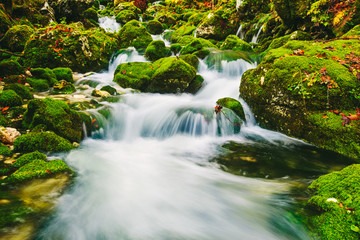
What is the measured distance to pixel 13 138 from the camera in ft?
12.2

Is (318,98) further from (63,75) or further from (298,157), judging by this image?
(63,75)

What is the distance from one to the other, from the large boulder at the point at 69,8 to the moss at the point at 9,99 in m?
13.8

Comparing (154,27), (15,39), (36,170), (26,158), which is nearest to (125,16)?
(154,27)

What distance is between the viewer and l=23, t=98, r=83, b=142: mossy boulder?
4.09 meters

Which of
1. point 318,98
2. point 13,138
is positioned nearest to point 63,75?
point 13,138

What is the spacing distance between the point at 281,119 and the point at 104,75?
9566 mm

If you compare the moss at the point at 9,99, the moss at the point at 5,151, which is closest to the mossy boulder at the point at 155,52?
the moss at the point at 9,99

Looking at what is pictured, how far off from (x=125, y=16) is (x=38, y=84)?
1723 cm

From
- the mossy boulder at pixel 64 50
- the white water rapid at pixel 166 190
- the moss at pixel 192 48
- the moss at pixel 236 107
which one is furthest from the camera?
the moss at pixel 192 48

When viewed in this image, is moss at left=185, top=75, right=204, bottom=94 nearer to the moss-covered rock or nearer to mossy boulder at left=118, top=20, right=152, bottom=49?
the moss-covered rock

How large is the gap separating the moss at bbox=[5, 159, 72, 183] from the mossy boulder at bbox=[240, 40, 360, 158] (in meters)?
5.65

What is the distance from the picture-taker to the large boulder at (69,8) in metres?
15.3

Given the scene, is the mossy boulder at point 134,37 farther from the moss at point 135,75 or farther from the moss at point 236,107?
the moss at point 236,107

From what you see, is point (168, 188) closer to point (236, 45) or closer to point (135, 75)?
point (135, 75)
